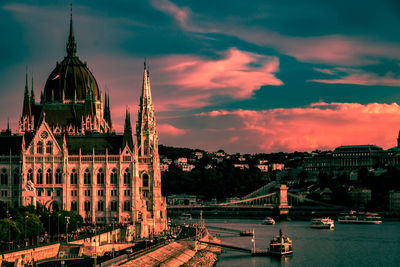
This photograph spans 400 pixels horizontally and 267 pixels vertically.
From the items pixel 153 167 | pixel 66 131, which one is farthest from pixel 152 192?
pixel 66 131

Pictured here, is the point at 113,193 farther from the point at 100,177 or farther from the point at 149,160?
the point at 149,160

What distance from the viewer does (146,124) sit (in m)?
129

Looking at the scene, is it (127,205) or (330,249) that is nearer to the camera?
(330,249)

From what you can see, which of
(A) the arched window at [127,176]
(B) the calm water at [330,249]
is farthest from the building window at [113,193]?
(B) the calm water at [330,249]

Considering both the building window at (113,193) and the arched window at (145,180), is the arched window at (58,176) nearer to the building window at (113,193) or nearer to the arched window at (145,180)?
the building window at (113,193)

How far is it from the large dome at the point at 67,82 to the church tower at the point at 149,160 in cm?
1421

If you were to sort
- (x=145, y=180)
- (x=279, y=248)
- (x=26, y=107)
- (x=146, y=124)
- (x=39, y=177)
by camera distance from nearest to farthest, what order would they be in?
(x=279, y=248)
(x=39, y=177)
(x=145, y=180)
(x=146, y=124)
(x=26, y=107)

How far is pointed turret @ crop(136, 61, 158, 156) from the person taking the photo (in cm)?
12719

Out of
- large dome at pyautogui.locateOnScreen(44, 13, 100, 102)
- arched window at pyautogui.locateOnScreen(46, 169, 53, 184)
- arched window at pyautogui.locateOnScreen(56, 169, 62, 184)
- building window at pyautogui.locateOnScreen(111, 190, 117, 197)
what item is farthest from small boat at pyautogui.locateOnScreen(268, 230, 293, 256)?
large dome at pyautogui.locateOnScreen(44, 13, 100, 102)

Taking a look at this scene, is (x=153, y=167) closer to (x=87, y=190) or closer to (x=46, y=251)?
(x=87, y=190)

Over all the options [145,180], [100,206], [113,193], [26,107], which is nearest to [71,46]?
[26,107]

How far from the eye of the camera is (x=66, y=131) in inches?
5187

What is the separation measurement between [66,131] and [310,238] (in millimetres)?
A: 42735

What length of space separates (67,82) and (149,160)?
24628 millimetres
